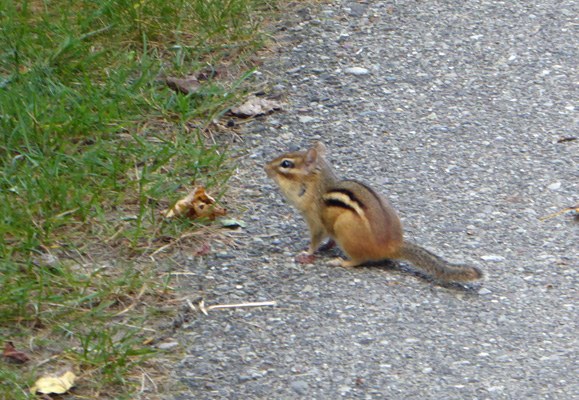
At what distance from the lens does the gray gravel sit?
11.1 feet

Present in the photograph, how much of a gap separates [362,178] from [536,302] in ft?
4.44

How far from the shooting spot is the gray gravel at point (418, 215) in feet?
11.1

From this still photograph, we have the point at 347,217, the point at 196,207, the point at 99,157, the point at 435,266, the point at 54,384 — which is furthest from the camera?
the point at 99,157

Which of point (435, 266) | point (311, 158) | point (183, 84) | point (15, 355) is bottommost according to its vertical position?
point (15, 355)

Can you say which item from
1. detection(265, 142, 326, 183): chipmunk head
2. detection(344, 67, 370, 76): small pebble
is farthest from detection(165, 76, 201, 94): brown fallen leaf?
detection(265, 142, 326, 183): chipmunk head

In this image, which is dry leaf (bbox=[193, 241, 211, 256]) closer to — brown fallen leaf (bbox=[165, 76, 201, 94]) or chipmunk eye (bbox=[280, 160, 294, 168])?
chipmunk eye (bbox=[280, 160, 294, 168])

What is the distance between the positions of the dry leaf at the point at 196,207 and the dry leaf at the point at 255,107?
104 cm

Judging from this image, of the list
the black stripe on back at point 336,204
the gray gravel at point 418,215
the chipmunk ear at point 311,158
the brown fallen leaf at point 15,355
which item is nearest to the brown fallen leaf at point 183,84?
the gray gravel at point 418,215

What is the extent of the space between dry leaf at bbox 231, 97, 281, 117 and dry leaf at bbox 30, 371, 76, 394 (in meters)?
2.47

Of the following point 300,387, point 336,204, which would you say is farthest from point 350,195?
point 300,387

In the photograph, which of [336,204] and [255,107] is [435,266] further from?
[255,107]

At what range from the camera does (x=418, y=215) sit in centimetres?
443

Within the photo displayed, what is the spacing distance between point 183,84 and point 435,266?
2275 mm

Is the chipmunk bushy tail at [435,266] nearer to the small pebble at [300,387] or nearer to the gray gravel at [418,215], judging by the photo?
the gray gravel at [418,215]
